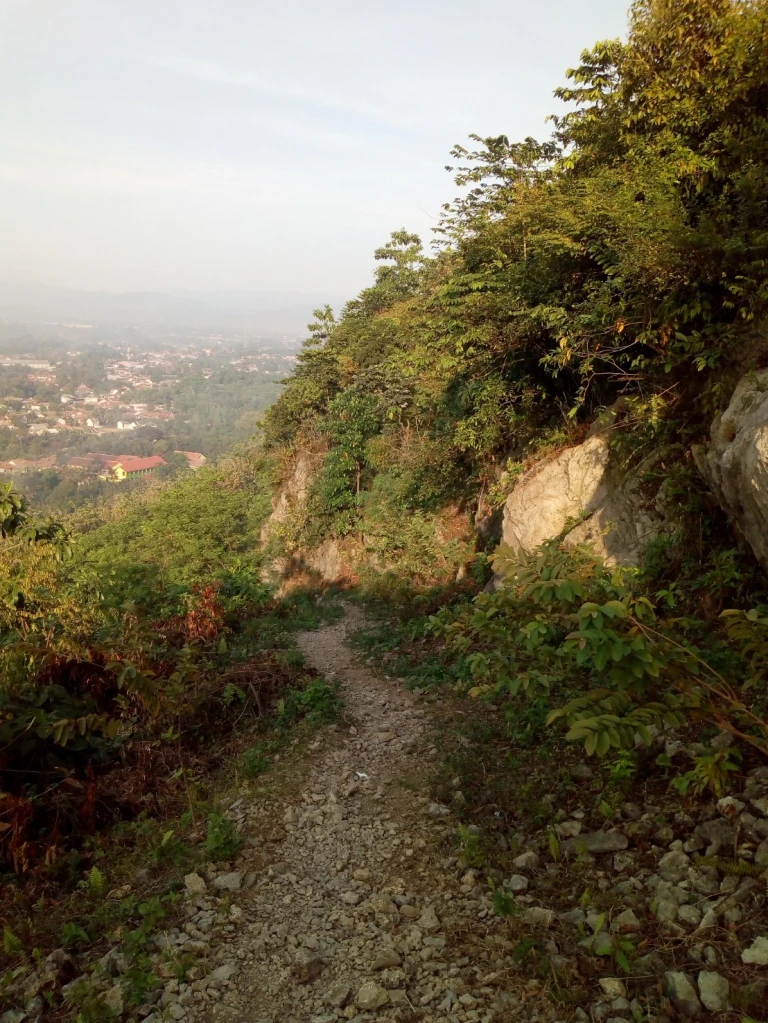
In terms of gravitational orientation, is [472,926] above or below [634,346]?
below

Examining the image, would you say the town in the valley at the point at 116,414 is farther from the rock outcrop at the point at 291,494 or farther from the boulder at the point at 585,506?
the boulder at the point at 585,506

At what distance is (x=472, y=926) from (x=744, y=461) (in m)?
3.71

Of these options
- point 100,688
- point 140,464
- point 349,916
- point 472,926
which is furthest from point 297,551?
point 140,464

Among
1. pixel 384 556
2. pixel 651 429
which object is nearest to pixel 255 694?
pixel 651 429

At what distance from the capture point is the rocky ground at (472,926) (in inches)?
99.6

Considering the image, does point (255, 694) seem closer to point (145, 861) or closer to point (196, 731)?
point (196, 731)

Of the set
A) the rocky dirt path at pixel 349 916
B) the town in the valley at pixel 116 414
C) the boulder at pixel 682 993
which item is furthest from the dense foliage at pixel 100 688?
the town in the valley at pixel 116 414

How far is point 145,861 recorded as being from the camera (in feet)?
13.3

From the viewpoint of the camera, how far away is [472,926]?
3.20 m

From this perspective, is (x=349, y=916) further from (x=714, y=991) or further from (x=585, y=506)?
(x=585, y=506)

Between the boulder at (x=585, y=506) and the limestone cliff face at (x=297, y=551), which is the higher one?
the boulder at (x=585, y=506)

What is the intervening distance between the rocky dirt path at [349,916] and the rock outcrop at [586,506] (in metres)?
3.38

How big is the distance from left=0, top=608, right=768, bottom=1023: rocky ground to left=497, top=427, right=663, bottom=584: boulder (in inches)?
128

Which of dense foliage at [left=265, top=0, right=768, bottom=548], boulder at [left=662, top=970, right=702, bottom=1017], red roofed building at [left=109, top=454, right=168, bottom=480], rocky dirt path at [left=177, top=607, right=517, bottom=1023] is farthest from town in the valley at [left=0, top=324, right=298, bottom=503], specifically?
boulder at [left=662, top=970, right=702, bottom=1017]
